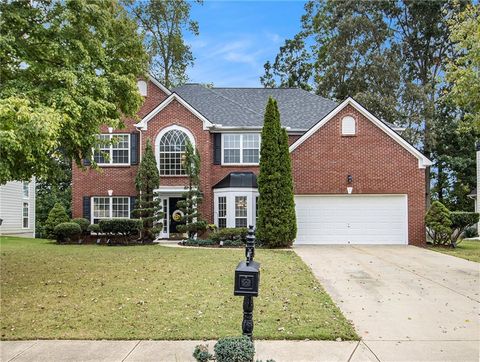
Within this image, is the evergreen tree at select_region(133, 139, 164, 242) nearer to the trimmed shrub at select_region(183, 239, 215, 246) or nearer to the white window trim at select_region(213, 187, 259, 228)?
the trimmed shrub at select_region(183, 239, 215, 246)

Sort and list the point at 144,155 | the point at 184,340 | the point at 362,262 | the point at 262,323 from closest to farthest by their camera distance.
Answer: the point at 184,340 < the point at 262,323 < the point at 362,262 < the point at 144,155

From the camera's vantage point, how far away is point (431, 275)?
35.3 feet

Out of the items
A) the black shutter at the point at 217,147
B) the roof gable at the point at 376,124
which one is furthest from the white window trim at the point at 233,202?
the roof gable at the point at 376,124

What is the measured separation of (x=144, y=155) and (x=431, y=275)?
13.4 meters

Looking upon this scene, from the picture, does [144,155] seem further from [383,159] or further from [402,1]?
[402,1]

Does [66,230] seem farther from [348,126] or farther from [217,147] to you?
[348,126]

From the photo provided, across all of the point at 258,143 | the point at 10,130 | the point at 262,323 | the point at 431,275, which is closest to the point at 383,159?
the point at 258,143

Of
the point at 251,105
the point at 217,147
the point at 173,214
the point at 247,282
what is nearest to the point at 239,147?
the point at 217,147

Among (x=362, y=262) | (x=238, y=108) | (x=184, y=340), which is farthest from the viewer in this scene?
(x=238, y=108)

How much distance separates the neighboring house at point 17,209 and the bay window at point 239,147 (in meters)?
12.7

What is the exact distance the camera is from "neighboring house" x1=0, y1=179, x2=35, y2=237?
25.3 metres

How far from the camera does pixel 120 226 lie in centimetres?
1903

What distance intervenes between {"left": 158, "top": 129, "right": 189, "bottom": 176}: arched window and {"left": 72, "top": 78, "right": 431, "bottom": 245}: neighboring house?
0.15 feet

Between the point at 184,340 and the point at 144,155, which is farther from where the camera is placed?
the point at 144,155
